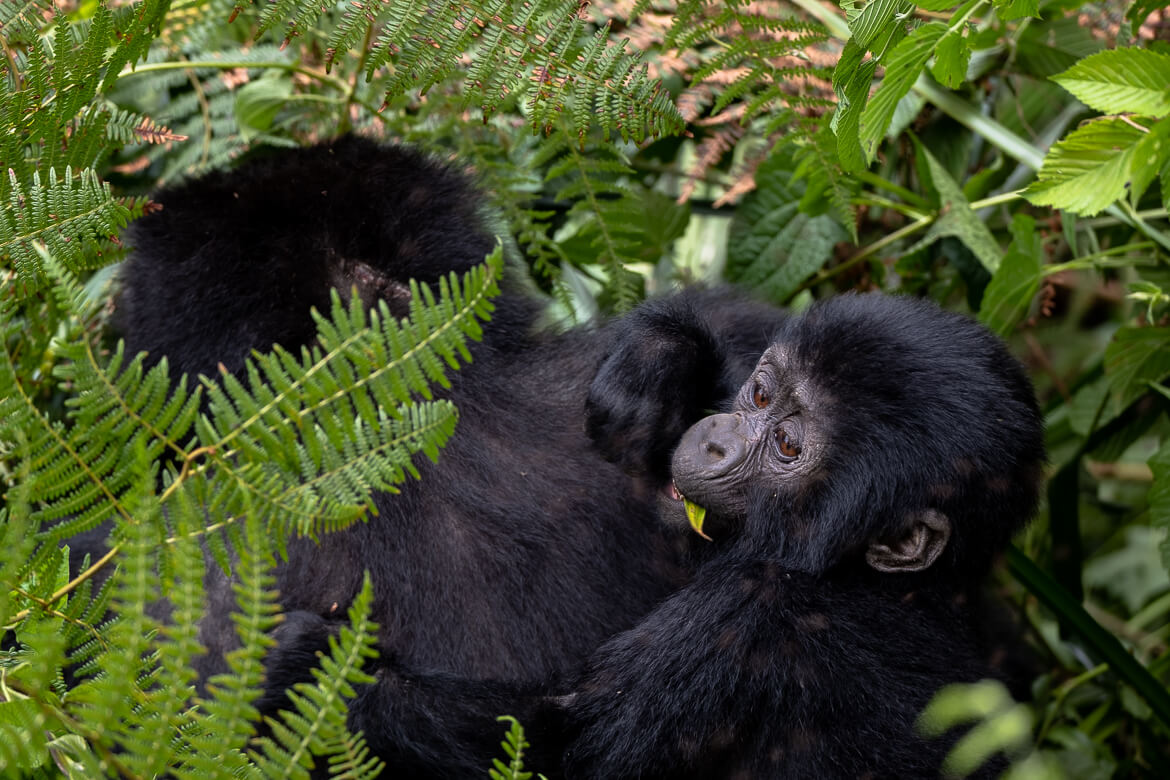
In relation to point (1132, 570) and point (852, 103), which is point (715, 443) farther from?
point (1132, 570)

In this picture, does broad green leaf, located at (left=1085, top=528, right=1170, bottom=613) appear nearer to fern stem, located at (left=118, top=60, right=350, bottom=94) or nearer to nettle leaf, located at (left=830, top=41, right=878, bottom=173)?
nettle leaf, located at (left=830, top=41, right=878, bottom=173)

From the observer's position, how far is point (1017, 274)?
2496 mm

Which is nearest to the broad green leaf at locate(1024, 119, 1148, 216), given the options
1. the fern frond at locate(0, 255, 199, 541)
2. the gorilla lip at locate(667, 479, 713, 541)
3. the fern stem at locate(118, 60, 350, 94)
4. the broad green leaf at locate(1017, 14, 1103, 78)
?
the gorilla lip at locate(667, 479, 713, 541)

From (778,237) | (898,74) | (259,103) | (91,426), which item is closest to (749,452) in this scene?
(898,74)

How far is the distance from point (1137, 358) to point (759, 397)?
968mm

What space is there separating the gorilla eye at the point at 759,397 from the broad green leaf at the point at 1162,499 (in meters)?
0.85

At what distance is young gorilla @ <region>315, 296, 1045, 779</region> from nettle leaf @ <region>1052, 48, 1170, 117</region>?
0.77m

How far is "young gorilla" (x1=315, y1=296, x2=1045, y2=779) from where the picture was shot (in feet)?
5.86

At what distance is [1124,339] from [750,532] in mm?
1068

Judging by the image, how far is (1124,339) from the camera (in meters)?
2.44

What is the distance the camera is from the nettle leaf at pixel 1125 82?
1.20 m

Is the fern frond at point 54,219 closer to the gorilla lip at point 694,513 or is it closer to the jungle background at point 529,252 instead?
the jungle background at point 529,252

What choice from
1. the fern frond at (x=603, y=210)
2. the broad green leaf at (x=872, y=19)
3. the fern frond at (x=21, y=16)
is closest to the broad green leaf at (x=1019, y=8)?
the broad green leaf at (x=872, y=19)

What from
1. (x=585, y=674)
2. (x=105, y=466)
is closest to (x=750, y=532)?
(x=585, y=674)
